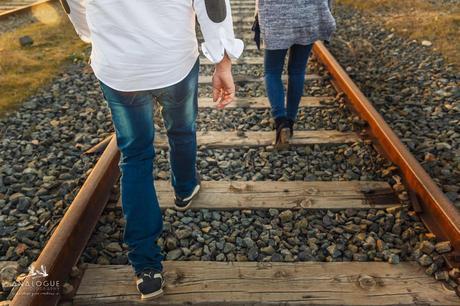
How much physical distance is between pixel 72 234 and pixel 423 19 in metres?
6.47

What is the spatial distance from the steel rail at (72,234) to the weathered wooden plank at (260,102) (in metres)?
1.62

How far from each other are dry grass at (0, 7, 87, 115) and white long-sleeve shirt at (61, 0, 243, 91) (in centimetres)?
319

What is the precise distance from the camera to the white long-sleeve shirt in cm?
172

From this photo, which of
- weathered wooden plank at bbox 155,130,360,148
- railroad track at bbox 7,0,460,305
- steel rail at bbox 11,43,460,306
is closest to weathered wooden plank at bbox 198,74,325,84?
weathered wooden plank at bbox 155,130,360,148

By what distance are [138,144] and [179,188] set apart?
2.88ft

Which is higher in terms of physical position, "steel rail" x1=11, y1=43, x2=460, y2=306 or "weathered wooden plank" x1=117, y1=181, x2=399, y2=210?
"steel rail" x1=11, y1=43, x2=460, y2=306

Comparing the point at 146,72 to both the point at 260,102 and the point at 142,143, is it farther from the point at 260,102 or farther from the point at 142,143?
the point at 260,102

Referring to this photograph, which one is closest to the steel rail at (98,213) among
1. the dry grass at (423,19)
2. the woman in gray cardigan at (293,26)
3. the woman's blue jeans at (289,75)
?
the woman's blue jeans at (289,75)

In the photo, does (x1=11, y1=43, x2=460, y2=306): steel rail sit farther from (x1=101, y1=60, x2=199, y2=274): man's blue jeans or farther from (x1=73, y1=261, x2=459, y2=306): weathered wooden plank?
(x1=101, y1=60, x2=199, y2=274): man's blue jeans

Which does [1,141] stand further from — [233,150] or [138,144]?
[138,144]

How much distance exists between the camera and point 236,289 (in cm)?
231

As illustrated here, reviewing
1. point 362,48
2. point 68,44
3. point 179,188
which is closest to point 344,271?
point 179,188

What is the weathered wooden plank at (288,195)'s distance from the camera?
2.97m

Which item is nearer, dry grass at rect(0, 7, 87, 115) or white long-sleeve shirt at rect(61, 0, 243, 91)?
white long-sleeve shirt at rect(61, 0, 243, 91)
